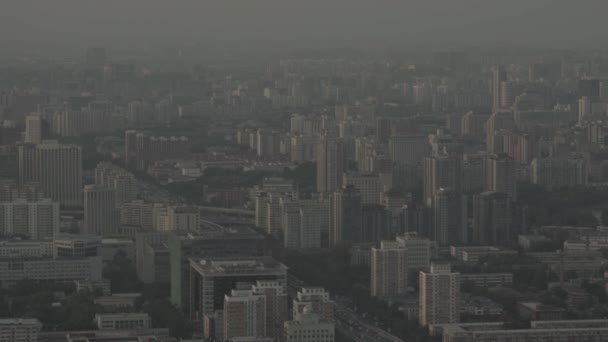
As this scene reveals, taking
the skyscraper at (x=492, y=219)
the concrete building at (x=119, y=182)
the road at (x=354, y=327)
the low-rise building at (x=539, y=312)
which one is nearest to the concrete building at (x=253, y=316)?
the road at (x=354, y=327)

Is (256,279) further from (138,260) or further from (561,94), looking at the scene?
(561,94)

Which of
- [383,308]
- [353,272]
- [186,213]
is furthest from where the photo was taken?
[186,213]

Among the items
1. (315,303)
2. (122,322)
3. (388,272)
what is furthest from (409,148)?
(315,303)

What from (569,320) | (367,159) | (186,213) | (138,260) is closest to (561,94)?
(367,159)

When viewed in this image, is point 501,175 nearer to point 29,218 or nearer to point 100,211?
point 100,211

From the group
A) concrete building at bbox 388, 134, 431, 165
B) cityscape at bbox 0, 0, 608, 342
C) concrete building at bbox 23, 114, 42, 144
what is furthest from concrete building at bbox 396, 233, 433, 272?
concrete building at bbox 23, 114, 42, 144

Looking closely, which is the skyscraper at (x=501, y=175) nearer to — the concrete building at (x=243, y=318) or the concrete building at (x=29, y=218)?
the concrete building at (x=29, y=218)

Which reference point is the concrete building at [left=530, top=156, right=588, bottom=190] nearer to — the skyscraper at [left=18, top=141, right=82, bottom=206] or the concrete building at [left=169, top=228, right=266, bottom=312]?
the skyscraper at [left=18, top=141, right=82, bottom=206]
